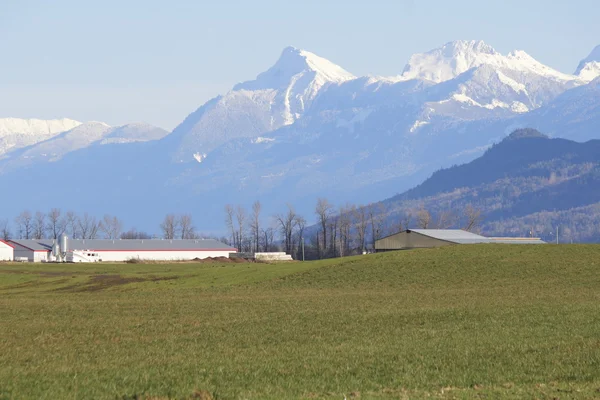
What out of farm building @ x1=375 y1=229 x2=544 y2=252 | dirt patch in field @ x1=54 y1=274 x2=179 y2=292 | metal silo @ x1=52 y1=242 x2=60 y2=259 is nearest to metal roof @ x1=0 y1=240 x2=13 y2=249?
metal silo @ x1=52 y1=242 x2=60 y2=259

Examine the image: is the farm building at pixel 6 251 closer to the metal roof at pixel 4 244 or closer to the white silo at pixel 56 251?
the metal roof at pixel 4 244

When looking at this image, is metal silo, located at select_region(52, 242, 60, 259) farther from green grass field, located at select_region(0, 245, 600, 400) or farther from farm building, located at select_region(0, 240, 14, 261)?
green grass field, located at select_region(0, 245, 600, 400)

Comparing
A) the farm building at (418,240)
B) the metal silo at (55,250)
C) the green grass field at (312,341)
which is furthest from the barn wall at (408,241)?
the green grass field at (312,341)

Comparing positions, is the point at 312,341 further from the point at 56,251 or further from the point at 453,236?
the point at 56,251

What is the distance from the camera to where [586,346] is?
3788cm

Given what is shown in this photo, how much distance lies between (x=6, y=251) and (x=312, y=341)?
164 m

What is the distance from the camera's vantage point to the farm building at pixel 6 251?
640ft

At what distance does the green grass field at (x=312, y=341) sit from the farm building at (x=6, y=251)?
114 m

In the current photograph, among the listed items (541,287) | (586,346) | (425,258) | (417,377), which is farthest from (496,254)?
(417,377)

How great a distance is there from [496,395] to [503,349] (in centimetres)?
973

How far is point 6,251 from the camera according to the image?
196500 mm

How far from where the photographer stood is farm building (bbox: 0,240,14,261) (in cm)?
19512

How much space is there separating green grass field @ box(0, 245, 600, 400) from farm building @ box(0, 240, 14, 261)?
113872 millimetres

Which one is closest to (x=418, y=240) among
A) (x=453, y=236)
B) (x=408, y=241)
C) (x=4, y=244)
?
(x=408, y=241)
